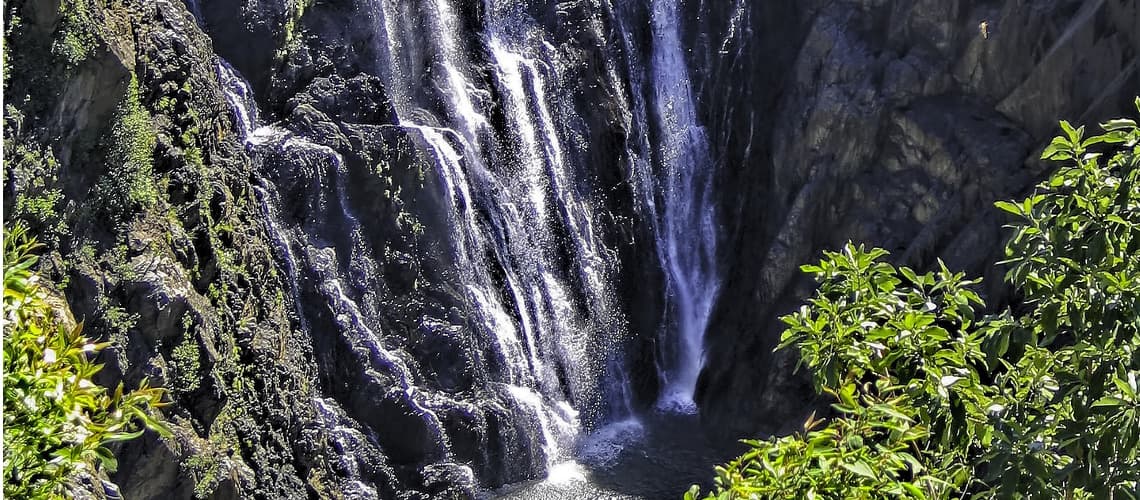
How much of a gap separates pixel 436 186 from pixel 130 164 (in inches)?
213

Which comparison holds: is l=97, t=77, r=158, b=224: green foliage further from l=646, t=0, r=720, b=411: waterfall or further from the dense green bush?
l=646, t=0, r=720, b=411: waterfall

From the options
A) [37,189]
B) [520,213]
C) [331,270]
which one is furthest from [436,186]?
[37,189]

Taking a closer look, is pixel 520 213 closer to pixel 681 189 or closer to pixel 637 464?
pixel 681 189

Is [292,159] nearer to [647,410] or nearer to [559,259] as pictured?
[559,259]

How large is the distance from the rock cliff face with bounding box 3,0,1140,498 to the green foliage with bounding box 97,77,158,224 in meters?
0.03

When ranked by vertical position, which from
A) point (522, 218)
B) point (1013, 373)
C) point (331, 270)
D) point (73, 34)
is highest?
point (73, 34)

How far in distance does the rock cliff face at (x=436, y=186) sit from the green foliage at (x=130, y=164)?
0.03 m

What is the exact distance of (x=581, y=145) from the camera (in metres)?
18.6

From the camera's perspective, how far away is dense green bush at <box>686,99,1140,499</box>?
12.3 feet

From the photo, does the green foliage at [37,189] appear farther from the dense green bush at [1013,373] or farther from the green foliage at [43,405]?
the dense green bush at [1013,373]

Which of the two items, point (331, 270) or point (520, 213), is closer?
point (331, 270)

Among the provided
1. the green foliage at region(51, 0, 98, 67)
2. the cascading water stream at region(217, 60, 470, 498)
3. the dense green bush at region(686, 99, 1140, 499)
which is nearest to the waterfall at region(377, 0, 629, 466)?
the cascading water stream at region(217, 60, 470, 498)

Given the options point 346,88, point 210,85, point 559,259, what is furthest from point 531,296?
point 210,85

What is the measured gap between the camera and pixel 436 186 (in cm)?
1653
